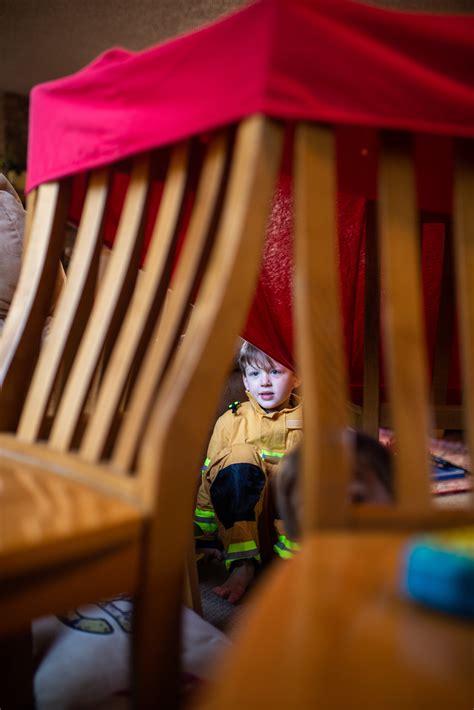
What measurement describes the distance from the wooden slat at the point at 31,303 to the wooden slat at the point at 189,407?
→ 0.97 ft

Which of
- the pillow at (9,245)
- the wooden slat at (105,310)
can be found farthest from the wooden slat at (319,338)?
the pillow at (9,245)

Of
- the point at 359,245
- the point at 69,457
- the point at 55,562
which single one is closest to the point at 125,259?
the point at 69,457

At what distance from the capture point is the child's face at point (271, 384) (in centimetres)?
199

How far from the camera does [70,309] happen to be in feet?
2.45

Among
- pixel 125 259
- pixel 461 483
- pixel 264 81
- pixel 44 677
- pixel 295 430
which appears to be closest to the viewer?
pixel 264 81

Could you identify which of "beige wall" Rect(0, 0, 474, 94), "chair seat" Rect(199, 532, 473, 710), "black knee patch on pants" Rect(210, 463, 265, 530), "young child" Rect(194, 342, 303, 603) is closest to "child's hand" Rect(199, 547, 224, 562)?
"young child" Rect(194, 342, 303, 603)

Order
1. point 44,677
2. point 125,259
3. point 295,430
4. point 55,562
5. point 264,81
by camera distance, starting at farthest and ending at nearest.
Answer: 1. point 295,430
2. point 44,677
3. point 125,259
4. point 264,81
5. point 55,562

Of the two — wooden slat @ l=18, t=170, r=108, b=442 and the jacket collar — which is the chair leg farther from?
the jacket collar

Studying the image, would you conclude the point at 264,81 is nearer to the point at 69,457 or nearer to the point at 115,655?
the point at 69,457

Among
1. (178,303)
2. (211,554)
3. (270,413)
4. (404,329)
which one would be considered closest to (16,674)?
(178,303)

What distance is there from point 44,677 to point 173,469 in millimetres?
469

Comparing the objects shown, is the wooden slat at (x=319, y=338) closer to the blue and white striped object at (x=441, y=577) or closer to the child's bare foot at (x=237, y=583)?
the blue and white striped object at (x=441, y=577)

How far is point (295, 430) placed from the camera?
1.99 metres

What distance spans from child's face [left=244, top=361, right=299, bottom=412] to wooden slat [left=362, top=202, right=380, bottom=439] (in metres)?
0.78
